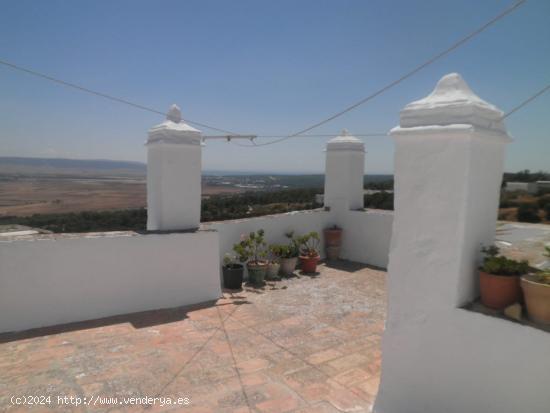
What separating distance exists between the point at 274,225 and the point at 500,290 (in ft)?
17.0

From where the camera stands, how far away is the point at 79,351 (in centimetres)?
407

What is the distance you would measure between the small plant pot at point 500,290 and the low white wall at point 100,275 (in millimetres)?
4117

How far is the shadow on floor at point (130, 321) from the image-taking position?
4504mm

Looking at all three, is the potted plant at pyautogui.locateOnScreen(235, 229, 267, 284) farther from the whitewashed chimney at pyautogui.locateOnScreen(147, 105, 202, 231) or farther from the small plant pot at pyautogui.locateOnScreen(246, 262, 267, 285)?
the whitewashed chimney at pyautogui.locateOnScreen(147, 105, 202, 231)

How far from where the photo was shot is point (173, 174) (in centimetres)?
584

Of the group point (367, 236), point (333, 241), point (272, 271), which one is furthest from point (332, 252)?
point (272, 271)

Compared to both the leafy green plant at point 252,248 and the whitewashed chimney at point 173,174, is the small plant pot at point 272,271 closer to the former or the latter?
the leafy green plant at point 252,248

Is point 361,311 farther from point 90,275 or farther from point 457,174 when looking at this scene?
point 90,275

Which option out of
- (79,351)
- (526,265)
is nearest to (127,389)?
(79,351)

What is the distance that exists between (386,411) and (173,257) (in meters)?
3.67

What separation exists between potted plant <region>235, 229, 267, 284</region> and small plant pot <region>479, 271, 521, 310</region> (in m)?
4.39

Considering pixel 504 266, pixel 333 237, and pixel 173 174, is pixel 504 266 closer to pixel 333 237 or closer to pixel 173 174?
pixel 173 174

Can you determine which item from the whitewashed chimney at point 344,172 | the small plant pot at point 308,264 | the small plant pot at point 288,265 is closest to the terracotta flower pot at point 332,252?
the whitewashed chimney at point 344,172

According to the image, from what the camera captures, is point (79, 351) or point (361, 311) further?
point (361, 311)
